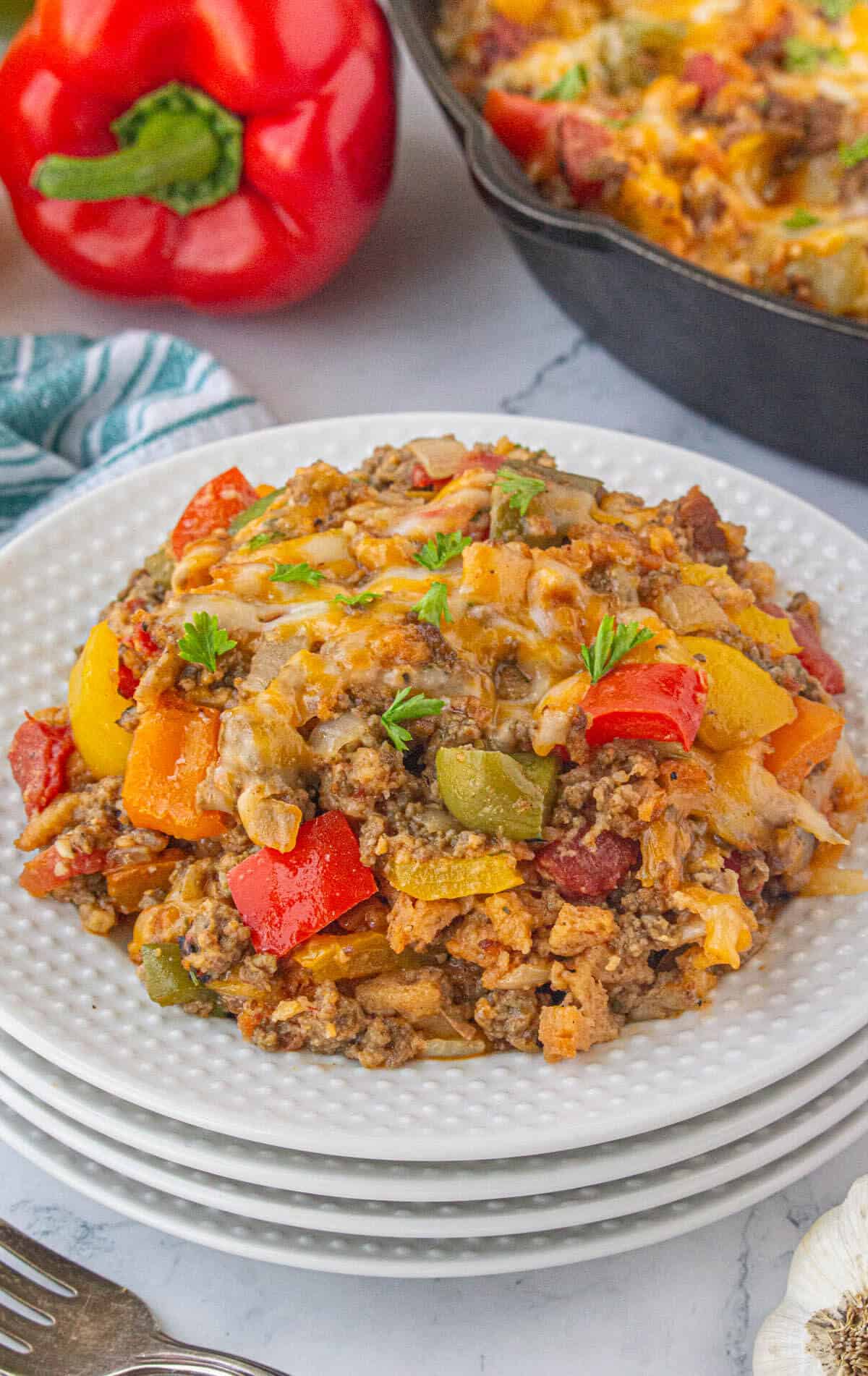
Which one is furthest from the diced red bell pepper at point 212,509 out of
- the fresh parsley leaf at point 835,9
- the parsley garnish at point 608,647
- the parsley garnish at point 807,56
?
the fresh parsley leaf at point 835,9

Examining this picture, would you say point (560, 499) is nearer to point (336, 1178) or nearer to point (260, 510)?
point (260, 510)

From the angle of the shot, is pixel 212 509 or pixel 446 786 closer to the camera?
pixel 446 786

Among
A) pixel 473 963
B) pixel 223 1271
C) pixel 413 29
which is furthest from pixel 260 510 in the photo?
pixel 413 29

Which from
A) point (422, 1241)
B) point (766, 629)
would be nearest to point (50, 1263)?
point (422, 1241)

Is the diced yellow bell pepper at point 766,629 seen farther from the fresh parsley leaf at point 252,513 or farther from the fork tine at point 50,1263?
the fork tine at point 50,1263

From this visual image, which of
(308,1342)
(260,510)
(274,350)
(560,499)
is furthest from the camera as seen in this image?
(274,350)

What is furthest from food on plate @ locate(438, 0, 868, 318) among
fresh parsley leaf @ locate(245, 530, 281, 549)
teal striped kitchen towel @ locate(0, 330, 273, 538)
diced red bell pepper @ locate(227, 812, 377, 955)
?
diced red bell pepper @ locate(227, 812, 377, 955)

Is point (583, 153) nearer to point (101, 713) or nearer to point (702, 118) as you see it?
point (702, 118)
